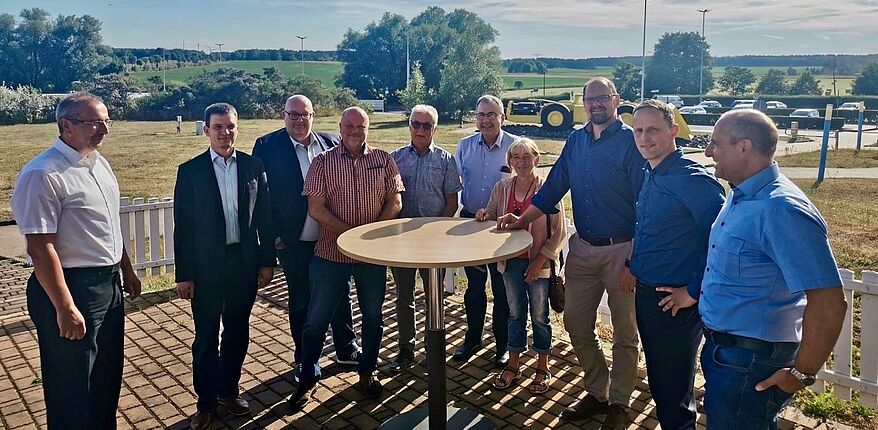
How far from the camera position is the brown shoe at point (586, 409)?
391cm

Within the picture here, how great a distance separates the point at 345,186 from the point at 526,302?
1.38 metres

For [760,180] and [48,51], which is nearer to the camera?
[760,180]

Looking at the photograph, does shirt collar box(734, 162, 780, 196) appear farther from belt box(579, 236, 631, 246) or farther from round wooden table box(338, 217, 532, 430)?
belt box(579, 236, 631, 246)

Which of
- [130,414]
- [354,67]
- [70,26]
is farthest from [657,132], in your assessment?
[70,26]

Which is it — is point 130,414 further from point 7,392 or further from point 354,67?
point 354,67

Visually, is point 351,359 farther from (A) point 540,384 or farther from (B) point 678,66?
(B) point 678,66

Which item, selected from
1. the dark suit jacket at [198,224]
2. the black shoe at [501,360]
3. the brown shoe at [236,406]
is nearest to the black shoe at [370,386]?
the brown shoe at [236,406]

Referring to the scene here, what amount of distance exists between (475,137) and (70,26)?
208 feet

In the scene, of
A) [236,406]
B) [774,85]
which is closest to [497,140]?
[236,406]

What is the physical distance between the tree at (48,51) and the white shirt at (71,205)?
56.6 m

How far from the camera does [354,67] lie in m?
61.3

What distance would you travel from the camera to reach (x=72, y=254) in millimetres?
2941

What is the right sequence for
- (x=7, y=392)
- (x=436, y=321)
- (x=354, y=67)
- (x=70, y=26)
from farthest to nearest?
(x=354, y=67), (x=70, y=26), (x=7, y=392), (x=436, y=321)

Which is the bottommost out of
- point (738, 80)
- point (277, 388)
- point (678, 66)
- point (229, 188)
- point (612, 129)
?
point (277, 388)
